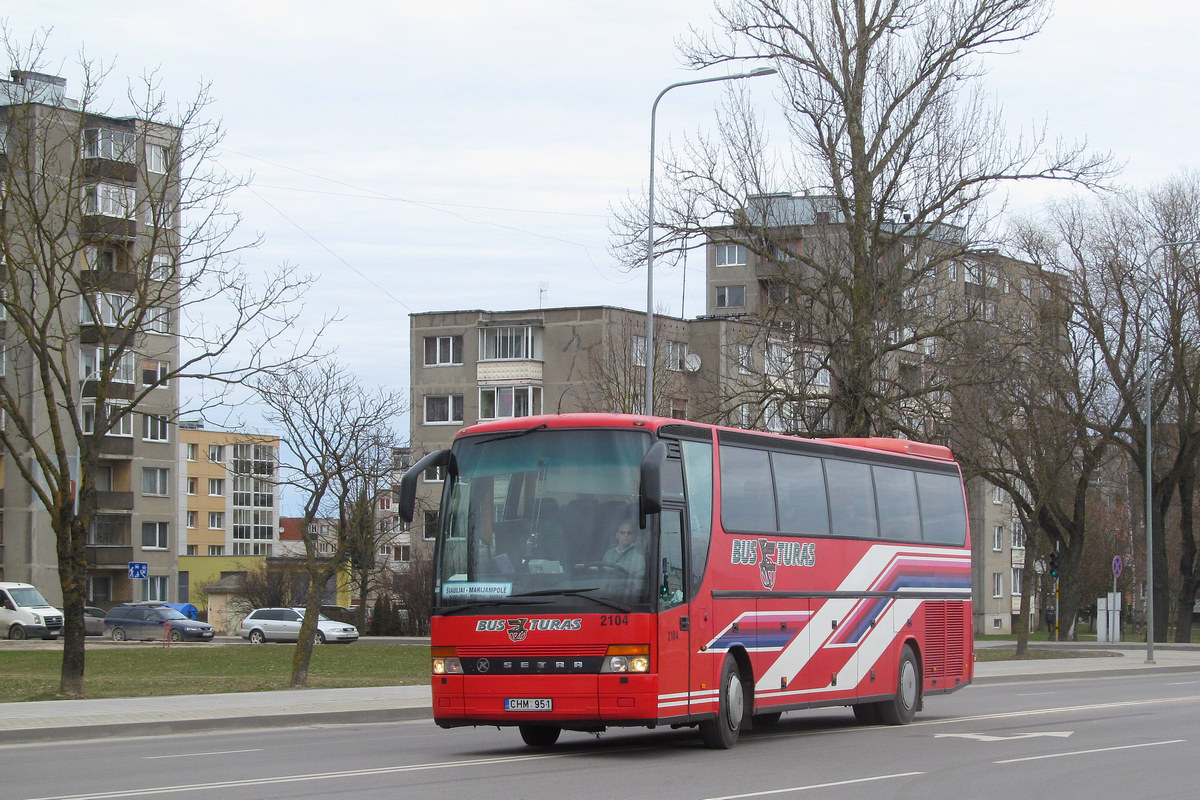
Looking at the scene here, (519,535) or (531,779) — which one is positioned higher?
(519,535)

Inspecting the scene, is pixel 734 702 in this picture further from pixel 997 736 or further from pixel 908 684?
pixel 908 684

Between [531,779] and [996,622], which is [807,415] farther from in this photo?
[996,622]

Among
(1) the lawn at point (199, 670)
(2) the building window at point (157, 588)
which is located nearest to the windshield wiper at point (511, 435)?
(1) the lawn at point (199, 670)

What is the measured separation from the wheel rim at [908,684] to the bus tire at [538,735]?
542 centimetres

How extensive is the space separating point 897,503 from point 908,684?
2.42m

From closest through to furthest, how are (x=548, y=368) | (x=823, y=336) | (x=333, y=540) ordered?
1. (x=823, y=336)
2. (x=333, y=540)
3. (x=548, y=368)

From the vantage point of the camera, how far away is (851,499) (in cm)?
1789

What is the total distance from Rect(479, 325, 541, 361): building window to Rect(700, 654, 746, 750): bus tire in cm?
6110

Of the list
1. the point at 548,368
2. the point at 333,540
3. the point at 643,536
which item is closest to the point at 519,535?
the point at 643,536

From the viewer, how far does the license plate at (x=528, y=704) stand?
13640 millimetres

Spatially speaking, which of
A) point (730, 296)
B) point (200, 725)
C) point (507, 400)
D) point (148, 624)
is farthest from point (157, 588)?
point (200, 725)

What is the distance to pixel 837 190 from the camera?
3175cm

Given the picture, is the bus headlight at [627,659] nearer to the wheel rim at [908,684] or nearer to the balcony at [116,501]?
the wheel rim at [908,684]

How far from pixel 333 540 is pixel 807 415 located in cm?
3416
